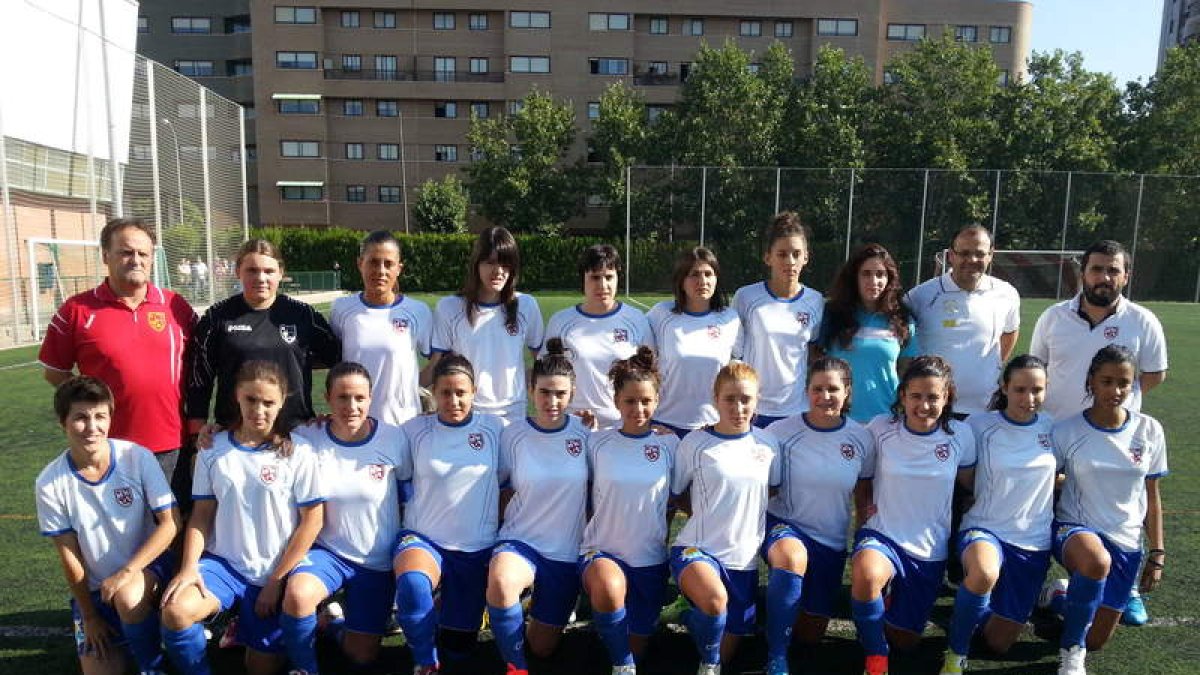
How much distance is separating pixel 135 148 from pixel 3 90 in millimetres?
2717

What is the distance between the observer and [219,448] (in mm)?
2857

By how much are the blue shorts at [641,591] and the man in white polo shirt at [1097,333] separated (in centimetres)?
199

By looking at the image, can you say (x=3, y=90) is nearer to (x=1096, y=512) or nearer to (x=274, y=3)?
(x=1096, y=512)

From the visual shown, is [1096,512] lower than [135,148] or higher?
lower

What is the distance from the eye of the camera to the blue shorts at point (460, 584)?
295 cm

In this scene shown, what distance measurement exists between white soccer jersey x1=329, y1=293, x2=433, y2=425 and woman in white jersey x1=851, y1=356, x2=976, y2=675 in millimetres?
1948

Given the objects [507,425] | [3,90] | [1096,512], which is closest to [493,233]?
[507,425]

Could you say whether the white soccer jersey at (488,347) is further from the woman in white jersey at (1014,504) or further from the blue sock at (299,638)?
the woman in white jersey at (1014,504)

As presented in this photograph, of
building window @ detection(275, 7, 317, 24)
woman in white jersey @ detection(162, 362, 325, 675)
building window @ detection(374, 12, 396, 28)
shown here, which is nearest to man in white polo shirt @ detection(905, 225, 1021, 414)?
woman in white jersey @ detection(162, 362, 325, 675)

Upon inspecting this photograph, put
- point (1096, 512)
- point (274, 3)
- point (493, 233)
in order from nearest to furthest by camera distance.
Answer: point (1096, 512) < point (493, 233) < point (274, 3)

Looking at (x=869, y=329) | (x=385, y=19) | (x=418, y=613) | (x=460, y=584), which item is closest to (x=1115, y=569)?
(x=869, y=329)

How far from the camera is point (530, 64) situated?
3803 cm

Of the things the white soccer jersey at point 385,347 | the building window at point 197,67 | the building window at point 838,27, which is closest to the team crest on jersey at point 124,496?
the white soccer jersey at point 385,347

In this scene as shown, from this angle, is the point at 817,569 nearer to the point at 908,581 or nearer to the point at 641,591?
the point at 908,581
